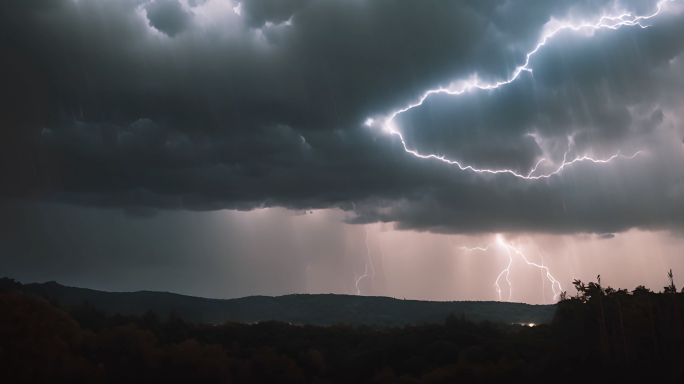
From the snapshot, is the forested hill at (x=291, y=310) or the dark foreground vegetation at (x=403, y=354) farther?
the forested hill at (x=291, y=310)

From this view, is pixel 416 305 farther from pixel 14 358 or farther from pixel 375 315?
pixel 14 358

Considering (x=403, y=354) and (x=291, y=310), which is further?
(x=291, y=310)

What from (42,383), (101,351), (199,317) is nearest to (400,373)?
(101,351)

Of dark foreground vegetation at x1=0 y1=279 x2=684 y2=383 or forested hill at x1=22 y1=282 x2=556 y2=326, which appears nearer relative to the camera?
dark foreground vegetation at x1=0 y1=279 x2=684 y2=383
